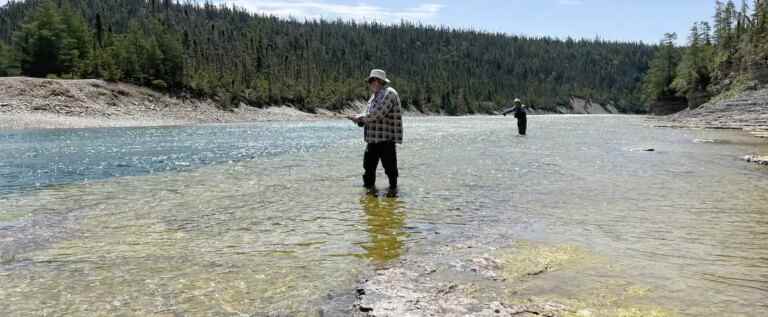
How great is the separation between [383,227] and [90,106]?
5709 cm

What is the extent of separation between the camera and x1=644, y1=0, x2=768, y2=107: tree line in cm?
6857

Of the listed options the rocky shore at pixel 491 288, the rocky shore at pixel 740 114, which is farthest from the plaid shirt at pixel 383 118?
the rocky shore at pixel 740 114

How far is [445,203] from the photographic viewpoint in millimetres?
9969

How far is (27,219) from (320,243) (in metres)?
4.83

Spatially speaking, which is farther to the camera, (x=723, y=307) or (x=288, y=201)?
(x=288, y=201)

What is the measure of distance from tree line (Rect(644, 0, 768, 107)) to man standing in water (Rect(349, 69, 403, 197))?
63.4m

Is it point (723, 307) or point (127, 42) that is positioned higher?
point (127, 42)

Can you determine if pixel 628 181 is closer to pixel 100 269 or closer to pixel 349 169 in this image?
pixel 349 169

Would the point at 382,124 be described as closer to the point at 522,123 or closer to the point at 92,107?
the point at 522,123

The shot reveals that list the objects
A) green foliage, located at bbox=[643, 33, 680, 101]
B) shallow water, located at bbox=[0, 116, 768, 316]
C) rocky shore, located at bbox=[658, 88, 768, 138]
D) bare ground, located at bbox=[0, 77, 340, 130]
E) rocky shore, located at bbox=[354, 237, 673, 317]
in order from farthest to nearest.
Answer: green foliage, located at bbox=[643, 33, 680, 101] < bare ground, located at bbox=[0, 77, 340, 130] < rocky shore, located at bbox=[658, 88, 768, 138] < shallow water, located at bbox=[0, 116, 768, 316] < rocky shore, located at bbox=[354, 237, 673, 317]

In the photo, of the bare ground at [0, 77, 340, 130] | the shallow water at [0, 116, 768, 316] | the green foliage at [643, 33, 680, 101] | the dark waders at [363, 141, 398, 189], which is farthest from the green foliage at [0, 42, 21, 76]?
the green foliage at [643, 33, 680, 101]

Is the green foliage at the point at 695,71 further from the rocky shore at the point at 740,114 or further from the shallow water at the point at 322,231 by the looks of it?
the shallow water at the point at 322,231

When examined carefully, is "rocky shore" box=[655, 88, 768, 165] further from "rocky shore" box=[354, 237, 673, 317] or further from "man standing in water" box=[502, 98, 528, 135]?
"rocky shore" box=[354, 237, 673, 317]

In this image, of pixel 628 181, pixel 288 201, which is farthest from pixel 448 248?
pixel 628 181
